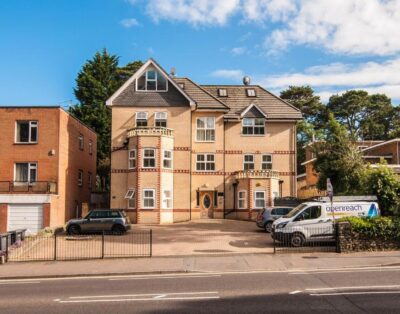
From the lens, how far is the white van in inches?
898

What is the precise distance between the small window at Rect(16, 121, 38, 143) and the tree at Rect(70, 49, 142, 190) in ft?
65.3

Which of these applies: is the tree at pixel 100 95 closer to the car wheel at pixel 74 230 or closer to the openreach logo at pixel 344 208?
the car wheel at pixel 74 230

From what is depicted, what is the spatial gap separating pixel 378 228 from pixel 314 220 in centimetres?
302

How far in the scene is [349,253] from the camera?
68.4ft

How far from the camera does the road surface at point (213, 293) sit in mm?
10594

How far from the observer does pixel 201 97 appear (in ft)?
133

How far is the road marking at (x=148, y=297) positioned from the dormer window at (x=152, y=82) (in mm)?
27931

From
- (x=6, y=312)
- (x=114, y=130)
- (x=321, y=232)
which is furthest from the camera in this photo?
(x=114, y=130)

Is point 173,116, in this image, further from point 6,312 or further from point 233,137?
point 6,312

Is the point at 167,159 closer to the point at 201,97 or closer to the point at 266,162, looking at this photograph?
the point at 201,97

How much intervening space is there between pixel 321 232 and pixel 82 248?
11.3 metres

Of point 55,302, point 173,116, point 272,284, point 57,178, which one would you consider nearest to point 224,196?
point 173,116

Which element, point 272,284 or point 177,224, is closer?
point 272,284

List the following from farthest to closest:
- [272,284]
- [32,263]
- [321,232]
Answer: [321,232], [32,263], [272,284]
